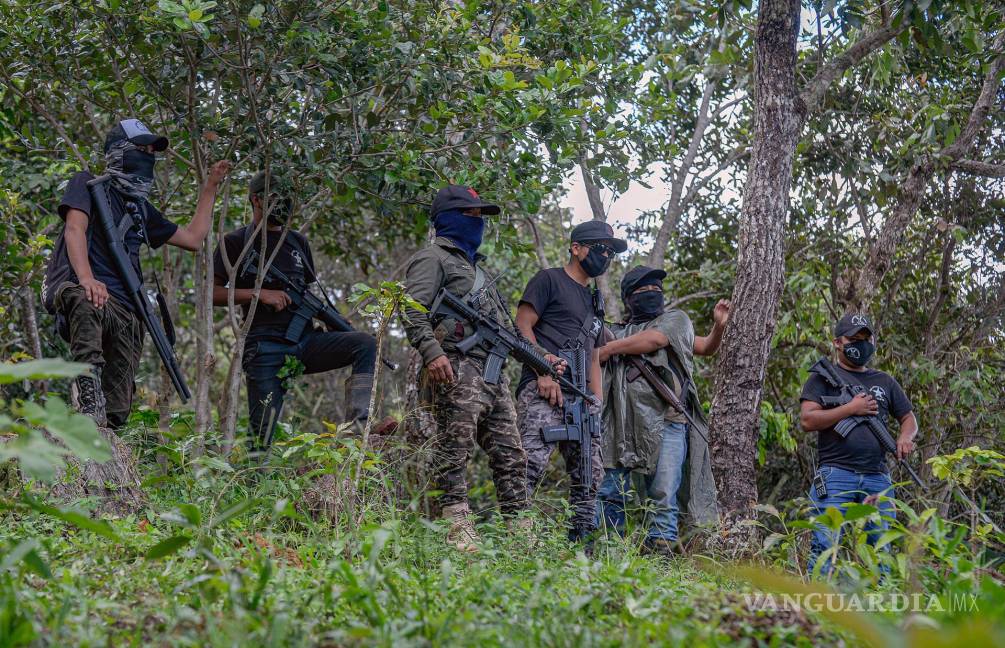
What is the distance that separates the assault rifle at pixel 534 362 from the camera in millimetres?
5121

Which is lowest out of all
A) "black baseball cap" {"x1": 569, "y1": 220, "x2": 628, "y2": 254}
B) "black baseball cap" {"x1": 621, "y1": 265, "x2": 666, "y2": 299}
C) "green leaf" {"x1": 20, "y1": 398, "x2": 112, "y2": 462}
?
"green leaf" {"x1": 20, "y1": 398, "x2": 112, "y2": 462}

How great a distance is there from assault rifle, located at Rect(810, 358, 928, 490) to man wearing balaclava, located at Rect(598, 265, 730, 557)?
2.33ft

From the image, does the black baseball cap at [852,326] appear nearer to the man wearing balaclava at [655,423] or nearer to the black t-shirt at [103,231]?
the man wearing balaclava at [655,423]

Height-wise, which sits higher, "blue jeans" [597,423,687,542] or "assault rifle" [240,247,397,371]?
"assault rifle" [240,247,397,371]

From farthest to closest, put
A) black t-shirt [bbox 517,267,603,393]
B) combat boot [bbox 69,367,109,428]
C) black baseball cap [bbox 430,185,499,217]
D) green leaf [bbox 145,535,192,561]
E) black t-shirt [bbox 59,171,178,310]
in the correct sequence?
black t-shirt [bbox 517,267,603,393] < black baseball cap [bbox 430,185,499,217] < black t-shirt [bbox 59,171,178,310] < combat boot [bbox 69,367,109,428] < green leaf [bbox 145,535,192,561]

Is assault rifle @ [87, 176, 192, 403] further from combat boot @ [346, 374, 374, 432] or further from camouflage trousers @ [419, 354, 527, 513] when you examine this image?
camouflage trousers @ [419, 354, 527, 513]

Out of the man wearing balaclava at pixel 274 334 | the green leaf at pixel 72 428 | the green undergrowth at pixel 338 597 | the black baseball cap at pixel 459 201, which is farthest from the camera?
the man wearing balaclava at pixel 274 334

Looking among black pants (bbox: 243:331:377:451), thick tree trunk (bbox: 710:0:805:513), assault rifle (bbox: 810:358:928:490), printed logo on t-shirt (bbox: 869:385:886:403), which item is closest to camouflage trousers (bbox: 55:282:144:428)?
black pants (bbox: 243:331:377:451)

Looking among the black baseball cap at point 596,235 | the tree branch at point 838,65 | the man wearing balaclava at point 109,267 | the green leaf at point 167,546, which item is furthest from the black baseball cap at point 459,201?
the green leaf at point 167,546

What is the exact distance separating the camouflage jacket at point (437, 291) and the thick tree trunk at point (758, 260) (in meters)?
1.53

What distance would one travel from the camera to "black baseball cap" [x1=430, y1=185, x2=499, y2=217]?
5273 mm

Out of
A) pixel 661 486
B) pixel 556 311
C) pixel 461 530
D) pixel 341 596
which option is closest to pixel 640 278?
pixel 556 311

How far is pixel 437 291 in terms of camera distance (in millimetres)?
5102

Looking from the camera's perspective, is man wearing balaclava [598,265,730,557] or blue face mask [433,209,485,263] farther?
man wearing balaclava [598,265,730,557]
